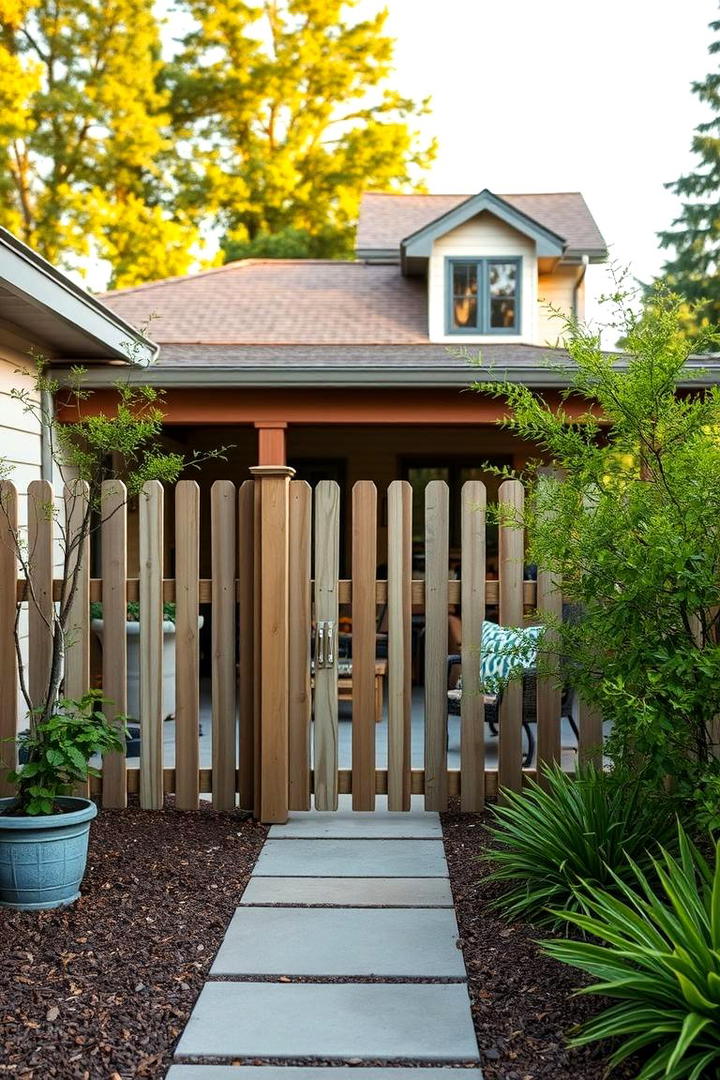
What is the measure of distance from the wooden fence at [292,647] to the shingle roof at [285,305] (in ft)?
26.3

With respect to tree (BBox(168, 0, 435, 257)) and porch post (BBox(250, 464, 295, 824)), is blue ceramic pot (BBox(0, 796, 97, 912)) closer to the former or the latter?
porch post (BBox(250, 464, 295, 824))

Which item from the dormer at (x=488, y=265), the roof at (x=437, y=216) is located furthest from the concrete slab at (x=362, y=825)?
the roof at (x=437, y=216)

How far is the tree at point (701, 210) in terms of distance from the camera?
25.7 m

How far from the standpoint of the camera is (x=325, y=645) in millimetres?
5312

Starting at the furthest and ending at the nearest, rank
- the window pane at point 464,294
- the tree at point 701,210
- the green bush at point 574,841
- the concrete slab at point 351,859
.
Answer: the tree at point 701,210 < the window pane at point 464,294 < the concrete slab at point 351,859 < the green bush at point 574,841

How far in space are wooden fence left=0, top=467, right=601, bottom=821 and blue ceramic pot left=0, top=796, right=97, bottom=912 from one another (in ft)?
4.11

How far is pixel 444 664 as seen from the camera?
5387 mm

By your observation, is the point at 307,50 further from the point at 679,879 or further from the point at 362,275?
the point at 679,879

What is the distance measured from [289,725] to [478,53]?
25.3 meters

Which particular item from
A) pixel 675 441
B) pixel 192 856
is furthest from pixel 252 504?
pixel 675 441

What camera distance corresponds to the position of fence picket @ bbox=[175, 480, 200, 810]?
5379 mm

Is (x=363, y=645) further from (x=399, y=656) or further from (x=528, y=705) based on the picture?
(x=528, y=705)

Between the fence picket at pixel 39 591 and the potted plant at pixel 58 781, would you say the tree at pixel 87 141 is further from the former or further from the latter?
the potted plant at pixel 58 781

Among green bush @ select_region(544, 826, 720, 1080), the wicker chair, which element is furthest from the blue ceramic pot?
the wicker chair
